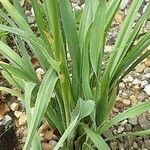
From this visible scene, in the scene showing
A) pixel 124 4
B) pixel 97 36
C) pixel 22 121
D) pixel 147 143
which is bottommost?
pixel 147 143

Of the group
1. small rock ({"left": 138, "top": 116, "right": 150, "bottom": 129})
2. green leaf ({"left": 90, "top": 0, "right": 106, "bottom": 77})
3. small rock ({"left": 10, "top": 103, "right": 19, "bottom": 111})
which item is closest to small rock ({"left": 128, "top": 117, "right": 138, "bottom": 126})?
small rock ({"left": 138, "top": 116, "right": 150, "bottom": 129})

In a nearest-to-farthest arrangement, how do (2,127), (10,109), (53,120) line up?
1. (53,120)
2. (2,127)
3. (10,109)

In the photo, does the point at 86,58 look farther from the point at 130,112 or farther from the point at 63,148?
the point at 63,148

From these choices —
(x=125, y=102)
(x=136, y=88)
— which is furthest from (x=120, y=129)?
(x=136, y=88)

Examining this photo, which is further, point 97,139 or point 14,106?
point 14,106

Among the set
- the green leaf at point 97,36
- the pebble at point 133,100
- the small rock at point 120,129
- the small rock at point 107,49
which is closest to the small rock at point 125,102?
the pebble at point 133,100

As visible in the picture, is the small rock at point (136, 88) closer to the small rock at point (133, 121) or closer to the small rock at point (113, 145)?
the small rock at point (133, 121)

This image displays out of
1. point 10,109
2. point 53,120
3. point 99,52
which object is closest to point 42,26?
point 99,52

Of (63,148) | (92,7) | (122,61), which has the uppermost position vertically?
(92,7)

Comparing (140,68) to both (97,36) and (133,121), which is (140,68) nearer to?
(133,121)
